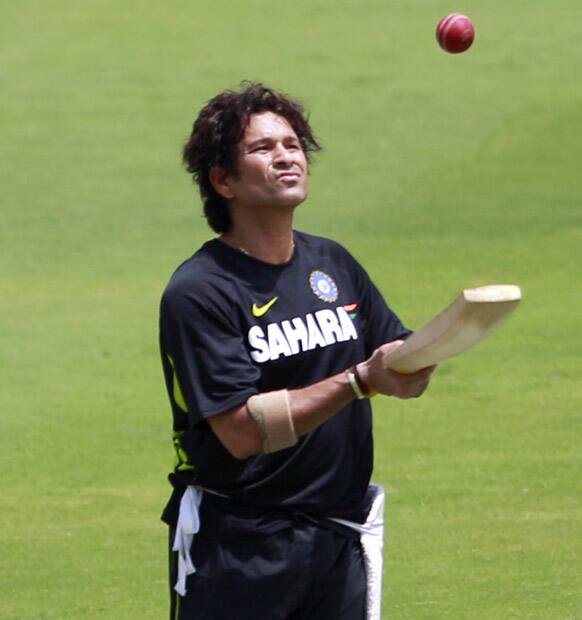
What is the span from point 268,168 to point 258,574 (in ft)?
3.33

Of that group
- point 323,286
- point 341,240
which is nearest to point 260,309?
point 323,286

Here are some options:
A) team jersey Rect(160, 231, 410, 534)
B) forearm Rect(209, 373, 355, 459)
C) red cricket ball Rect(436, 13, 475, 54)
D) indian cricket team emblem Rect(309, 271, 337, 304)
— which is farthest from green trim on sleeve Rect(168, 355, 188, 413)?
red cricket ball Rect(436, 13, 475, 54)

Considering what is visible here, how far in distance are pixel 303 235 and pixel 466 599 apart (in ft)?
9.07

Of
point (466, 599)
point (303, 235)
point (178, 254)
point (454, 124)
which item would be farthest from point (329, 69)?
point (303, 235)

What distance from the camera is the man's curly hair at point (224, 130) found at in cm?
430

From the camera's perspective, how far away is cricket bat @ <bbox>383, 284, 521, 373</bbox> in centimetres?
346

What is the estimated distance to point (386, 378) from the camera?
12.4 ft

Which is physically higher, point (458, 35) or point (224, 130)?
point (458, 35)

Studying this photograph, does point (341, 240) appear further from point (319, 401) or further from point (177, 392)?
point (319, 401)

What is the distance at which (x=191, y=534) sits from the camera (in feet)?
13.7

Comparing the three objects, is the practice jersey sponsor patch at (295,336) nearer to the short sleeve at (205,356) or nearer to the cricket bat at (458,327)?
the short sleeve at (205,356)

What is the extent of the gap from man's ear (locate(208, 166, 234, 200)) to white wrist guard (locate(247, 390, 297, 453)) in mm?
640

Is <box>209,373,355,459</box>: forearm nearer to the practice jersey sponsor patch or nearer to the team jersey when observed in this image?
the team jersey

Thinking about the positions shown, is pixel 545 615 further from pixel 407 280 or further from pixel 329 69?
pixel 329 69
